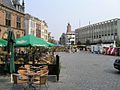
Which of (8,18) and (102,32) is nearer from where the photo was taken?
(8,18)

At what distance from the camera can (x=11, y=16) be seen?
4909 cm

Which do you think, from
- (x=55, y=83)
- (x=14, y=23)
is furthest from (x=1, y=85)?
(x=14, y=23)

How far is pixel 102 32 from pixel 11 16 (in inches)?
3888

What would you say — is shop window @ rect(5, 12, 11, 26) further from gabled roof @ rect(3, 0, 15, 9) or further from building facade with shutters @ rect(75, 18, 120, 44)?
building facade with shutters @ rect(75, 18, 120, 44)

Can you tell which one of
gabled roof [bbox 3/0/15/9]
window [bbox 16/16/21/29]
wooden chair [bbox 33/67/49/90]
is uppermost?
gabled roof [bbox 3/0/15/9]

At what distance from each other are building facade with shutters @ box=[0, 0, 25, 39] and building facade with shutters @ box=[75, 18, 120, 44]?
237ft

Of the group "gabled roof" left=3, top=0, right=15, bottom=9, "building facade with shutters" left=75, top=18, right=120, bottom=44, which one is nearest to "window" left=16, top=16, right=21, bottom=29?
"gabled roof" left=3, top=0, right=15, bottom=9

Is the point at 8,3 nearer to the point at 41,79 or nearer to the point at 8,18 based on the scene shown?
the point at 8,18

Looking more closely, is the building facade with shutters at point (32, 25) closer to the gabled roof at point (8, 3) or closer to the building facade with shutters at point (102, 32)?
the building facade with shutters at point (102, 32)

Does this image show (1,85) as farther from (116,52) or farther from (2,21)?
(116,52)

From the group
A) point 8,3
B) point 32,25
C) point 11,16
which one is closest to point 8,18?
point 11,16

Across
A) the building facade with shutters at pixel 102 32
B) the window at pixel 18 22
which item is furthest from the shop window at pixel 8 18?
the building facade with shutters at pixel 102 32

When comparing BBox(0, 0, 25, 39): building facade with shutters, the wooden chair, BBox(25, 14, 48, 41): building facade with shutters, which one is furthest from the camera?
BBox(25, 14, 48, 41): building facade with shutters

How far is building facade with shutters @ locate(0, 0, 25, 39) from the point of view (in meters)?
45.7
